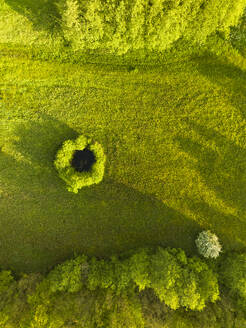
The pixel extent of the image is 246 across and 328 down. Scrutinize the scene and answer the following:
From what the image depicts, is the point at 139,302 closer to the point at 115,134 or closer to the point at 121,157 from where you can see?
the point at 121,157

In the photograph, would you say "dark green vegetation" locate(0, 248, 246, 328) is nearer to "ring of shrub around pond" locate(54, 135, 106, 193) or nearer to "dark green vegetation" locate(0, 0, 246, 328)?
"dark green vegetation" locate(0, 0, 246, 328)

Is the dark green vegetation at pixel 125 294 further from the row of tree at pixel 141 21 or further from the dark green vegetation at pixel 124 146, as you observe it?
the row of tree at pixel 141 21

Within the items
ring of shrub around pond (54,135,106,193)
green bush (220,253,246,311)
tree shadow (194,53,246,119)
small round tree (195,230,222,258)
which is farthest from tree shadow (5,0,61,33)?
green bush (220,253,246,311)

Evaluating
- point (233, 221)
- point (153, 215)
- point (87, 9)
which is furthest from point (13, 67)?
point (233, 221)

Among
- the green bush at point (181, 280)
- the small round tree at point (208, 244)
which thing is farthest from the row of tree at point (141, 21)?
the green bush at point (181, 280)

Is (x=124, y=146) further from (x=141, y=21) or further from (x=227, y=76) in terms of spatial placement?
(x=227, y=76)
